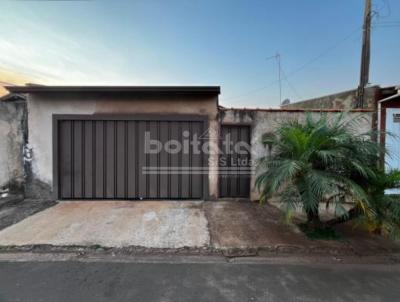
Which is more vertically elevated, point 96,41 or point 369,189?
point 96,41

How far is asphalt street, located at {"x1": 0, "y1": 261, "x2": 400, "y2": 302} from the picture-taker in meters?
1.94

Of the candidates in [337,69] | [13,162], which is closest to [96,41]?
[13,162]

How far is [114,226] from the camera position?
3.50 m

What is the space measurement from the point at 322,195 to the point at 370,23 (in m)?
6.96

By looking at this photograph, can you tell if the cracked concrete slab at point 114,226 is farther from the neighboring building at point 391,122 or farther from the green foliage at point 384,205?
the neighboring building at point 391,122

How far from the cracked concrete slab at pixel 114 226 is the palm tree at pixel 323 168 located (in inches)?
58.7

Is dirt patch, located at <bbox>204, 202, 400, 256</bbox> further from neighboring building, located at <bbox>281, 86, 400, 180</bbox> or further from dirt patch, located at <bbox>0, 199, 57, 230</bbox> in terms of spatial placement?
dirt patch, located at <bbox>0, 199, 57, 230</bbox>

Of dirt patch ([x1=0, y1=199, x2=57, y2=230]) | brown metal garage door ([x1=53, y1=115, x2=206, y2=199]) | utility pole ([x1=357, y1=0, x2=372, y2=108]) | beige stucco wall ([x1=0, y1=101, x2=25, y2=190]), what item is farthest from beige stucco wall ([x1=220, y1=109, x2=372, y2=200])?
beige stucco wall ([x1=0, y1=101, x2=25, y2=190])

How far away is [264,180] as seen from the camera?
3.18 m

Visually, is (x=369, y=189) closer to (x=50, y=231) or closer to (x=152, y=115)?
(x=152, y=115)

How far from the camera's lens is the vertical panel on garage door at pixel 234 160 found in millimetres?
5180

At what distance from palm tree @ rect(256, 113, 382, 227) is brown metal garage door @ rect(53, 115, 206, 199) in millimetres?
2449

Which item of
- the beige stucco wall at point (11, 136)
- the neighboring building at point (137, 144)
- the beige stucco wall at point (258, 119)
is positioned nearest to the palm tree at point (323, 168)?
the beige stucco wall at point (258, 119)

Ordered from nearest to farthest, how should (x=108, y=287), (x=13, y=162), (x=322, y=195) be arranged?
(x=108, y=287), (x=322, y=195), (x=13, y=162)
